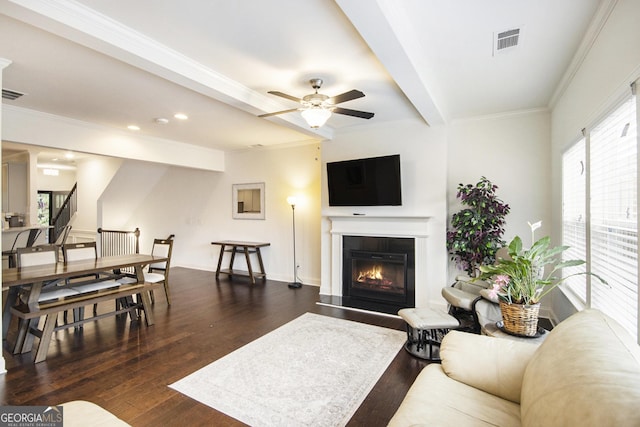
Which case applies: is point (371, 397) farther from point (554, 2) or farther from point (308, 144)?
point (308, 144)

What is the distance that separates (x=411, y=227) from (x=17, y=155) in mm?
8450

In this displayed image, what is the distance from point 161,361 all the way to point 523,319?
9.91 feet

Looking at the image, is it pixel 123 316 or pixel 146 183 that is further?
pixel 146 183

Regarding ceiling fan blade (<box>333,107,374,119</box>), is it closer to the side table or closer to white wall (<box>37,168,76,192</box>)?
the side table

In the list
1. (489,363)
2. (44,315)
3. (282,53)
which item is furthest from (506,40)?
(44,315)

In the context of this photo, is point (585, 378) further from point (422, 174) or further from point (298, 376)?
point (422, 174)

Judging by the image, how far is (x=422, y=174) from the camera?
4.49 metres

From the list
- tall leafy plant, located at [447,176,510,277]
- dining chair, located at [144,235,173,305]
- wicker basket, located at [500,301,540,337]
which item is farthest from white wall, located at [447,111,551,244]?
dining chair, located at [144,235,173,305]

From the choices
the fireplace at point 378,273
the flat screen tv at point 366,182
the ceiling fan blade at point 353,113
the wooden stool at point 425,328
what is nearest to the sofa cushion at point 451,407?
the wooden stool at point 425,328

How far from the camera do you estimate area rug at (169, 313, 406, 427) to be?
2.23 metres

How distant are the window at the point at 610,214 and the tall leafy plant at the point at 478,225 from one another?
38.3 inches

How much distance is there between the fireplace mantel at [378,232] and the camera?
4.43 metres

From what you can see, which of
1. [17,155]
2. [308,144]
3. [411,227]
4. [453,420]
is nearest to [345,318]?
[411,227]

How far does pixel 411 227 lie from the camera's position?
451cm
